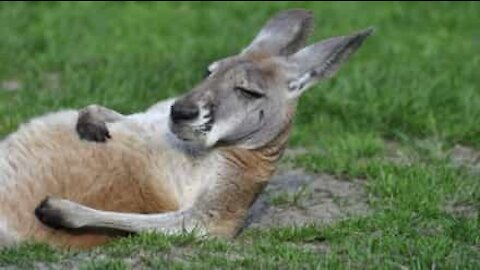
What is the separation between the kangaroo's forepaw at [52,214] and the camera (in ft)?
20.6

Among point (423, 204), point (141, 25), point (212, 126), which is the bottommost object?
point (423, 204)

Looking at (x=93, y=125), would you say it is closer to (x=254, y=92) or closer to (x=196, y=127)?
(x=196, y=127)

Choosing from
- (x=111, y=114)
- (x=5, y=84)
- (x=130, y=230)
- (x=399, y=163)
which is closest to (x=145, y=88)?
(x=5, y=84)

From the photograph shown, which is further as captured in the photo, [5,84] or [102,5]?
[102,5]

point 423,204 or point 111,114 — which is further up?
point 111,114

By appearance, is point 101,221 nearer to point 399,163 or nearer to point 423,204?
point 423,204

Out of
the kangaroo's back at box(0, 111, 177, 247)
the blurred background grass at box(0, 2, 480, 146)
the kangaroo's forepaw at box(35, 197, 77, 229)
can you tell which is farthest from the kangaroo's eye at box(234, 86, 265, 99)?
the blurred background grass at box(0, 2, 480, 146)

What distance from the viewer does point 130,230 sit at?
641 cm

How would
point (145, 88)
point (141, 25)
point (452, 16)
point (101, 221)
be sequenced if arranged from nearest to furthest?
point (101, 221) < point (145, 88) < point (141, 25) < point (452, 16)

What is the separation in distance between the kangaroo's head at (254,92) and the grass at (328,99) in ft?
1.63

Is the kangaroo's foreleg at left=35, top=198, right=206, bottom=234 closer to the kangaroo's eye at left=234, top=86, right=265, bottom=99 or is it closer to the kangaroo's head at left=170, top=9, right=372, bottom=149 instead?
the kangaroo's head at left=170, top=9, right=372, bottom=149

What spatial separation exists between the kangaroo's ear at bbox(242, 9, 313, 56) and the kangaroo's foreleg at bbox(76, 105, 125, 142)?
821 mm

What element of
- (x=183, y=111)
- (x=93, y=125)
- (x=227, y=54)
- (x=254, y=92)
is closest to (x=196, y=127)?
(x=183, y=111)

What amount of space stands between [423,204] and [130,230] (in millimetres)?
1738
